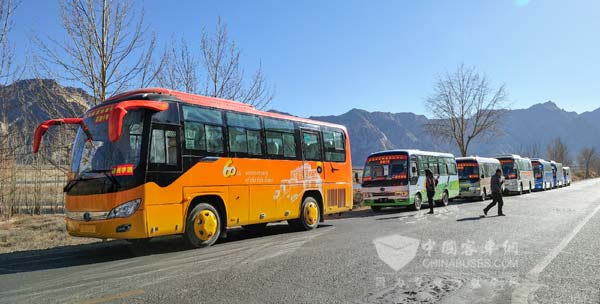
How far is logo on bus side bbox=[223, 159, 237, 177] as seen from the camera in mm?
10078

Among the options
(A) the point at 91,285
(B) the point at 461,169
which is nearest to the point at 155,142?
(A) the point at 91,285

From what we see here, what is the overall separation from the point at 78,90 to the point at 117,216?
29.3 ft

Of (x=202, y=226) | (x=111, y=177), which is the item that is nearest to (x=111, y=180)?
(x=111, y=177)

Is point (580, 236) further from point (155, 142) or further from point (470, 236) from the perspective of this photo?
point (155, 142)

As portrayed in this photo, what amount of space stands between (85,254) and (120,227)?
202 cm

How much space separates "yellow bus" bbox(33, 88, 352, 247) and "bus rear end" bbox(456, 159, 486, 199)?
59.7ft

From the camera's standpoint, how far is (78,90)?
49.3 feet

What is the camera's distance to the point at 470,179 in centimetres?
2761

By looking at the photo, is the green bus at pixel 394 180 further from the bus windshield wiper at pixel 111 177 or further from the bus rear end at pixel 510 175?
the bus rear end at pixel 510 175

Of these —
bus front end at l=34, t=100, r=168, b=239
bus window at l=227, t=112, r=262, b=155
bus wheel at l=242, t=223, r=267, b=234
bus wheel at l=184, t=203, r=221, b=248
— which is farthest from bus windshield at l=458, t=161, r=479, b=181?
bus front end at l=34, t=100, r=168, b=239

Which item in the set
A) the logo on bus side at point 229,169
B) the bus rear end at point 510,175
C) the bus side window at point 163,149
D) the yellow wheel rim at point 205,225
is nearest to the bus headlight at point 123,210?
the bus side window at point 163,149

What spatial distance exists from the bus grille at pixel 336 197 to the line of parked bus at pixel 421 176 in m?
5.58

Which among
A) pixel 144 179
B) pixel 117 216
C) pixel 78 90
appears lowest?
pixel 117 216

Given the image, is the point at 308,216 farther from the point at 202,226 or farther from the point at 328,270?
the point at 328,270
